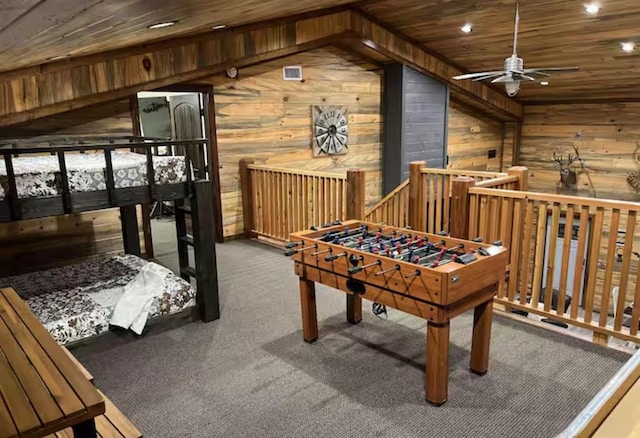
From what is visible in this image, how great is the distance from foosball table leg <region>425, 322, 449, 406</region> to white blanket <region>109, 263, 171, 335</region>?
2.03 metres

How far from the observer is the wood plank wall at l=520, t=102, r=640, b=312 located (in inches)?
293

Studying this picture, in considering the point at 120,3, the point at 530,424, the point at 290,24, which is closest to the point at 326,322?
the point at 530,424

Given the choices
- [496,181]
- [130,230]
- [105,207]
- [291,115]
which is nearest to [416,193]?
[496,181]

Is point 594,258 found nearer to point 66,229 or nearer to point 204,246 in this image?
point 204,246

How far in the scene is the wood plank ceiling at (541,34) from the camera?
500cm

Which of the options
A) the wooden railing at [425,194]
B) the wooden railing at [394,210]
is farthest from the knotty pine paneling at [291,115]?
the wooden railing at [425,194]

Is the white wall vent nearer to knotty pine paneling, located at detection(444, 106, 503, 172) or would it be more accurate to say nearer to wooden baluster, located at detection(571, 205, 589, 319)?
knotty pine paneling, located at detection(444, 106, 503, 172)

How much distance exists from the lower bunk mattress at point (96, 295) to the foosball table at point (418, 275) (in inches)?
43.4

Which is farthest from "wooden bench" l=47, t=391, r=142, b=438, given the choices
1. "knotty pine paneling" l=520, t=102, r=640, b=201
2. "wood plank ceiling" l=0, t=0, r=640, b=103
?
"knotty pine paneling" l=520, t=102, r=640, b=201

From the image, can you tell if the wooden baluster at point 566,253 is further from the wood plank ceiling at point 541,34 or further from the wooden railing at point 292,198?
the wood plank ceiling at point 541,34

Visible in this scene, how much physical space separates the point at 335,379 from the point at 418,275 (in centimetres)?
88

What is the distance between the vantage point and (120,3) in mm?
1215

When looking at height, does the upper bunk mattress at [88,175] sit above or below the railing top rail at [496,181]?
above

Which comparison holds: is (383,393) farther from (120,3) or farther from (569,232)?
A: (120,3)
